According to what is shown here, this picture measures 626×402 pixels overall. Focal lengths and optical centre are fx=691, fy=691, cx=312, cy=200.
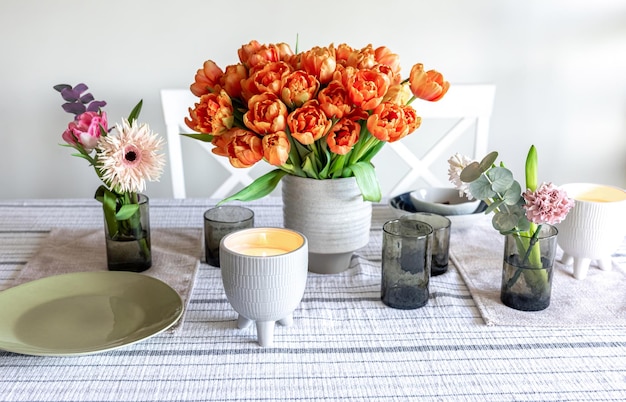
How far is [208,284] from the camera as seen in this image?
1.03 meters

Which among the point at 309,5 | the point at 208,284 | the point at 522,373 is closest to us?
the point at 522,373

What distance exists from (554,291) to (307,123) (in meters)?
0.44

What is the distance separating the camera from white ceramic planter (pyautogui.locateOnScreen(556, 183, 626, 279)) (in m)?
0.99

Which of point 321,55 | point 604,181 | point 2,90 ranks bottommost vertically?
point 604,181

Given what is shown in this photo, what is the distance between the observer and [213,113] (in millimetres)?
931

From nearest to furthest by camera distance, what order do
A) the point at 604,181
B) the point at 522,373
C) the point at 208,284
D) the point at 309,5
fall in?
the point at 522,373, the point at 208,284, the point at 309,5, the point at 604,181

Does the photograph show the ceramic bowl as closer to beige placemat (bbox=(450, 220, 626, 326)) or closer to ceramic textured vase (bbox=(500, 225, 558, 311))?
beige placemat (bbox=(450, 220, 626, 326))

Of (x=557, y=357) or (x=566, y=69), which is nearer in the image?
(x=557, y=357)

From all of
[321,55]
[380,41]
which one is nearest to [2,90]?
[380,41]

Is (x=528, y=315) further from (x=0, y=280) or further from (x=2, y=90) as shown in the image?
(x=2, y=90)

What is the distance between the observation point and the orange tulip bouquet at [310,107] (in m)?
0.90

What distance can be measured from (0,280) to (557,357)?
793 mm

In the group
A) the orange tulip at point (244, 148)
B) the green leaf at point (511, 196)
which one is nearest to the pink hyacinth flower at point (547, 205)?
the green leaf at point (511, 196)

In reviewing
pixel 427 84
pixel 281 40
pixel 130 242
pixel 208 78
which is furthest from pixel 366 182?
pixel 281 40
